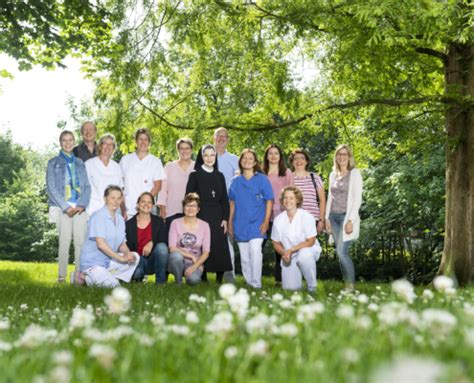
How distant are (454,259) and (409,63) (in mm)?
4198

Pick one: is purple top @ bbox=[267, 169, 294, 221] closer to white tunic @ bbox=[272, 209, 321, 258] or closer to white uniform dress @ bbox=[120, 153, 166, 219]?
white tunic @ bbox=[272, 209, 321, 258]

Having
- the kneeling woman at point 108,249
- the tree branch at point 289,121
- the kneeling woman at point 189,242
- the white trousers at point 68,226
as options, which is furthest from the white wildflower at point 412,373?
the tree branch at point 289,121

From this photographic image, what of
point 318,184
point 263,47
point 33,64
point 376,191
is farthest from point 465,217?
point 376,191

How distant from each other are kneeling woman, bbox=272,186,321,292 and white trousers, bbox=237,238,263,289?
0.73 metres

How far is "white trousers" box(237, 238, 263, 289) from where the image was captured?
32.6 feet

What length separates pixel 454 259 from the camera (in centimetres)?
1319

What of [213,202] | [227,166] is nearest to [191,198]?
[213,202]

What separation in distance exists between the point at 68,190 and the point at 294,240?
3845 millimetres

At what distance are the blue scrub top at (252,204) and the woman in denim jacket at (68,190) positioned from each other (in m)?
2.52

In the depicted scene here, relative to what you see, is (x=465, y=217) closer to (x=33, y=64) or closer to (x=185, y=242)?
(x=185, y=242)

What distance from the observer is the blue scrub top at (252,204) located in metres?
10.1

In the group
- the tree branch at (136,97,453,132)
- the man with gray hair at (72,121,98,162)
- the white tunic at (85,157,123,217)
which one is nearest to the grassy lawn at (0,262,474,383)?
the white tunic at (85,157,123,217)

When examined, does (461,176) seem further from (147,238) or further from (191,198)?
(147,238)

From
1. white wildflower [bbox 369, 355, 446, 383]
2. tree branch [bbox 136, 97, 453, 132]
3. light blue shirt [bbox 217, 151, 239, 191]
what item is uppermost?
tree branch [bbox 136, 97, 453, 132]
